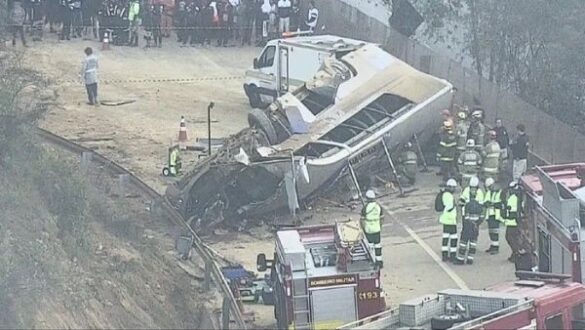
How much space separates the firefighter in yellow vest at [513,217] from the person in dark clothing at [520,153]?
14.4 feet

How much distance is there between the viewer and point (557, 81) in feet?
89.6

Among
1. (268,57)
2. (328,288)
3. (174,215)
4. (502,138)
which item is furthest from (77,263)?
(268,57)

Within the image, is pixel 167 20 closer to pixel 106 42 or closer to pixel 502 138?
pixel 106 42

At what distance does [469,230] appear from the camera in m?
19.9

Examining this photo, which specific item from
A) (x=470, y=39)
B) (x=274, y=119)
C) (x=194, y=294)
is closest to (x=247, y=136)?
(x=274, y=119)

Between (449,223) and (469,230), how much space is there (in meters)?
0.32

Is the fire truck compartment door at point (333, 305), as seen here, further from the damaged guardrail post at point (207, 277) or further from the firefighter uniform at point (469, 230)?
the firefighter uniform at point (469, 230)

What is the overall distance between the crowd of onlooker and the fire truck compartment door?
19.5 m

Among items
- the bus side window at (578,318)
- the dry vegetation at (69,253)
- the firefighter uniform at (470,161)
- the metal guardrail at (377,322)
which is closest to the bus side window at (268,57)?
the firefighter uniform at (470,161)

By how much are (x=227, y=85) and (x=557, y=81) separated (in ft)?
28.4

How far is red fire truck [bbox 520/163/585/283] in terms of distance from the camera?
1577cm

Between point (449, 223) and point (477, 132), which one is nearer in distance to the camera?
point (449, 223)

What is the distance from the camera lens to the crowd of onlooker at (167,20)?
33750mm

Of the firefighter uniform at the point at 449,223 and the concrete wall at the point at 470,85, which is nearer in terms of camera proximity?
the firefighter uniform at the point at 449,223
